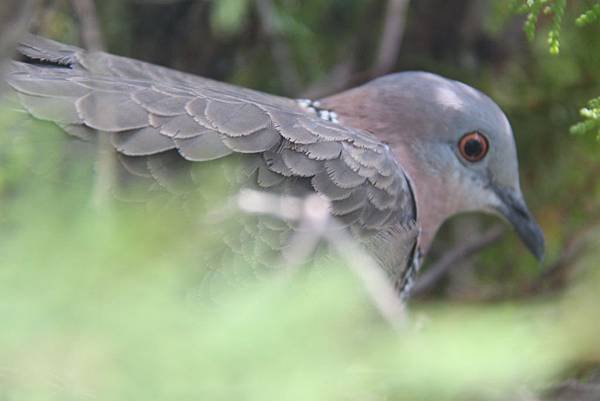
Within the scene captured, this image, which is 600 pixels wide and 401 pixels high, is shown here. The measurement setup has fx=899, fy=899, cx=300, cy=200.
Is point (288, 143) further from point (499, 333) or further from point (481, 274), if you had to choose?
point (481, 274)

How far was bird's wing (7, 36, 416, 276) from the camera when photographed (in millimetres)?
2516

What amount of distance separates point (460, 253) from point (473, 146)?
75 centimetres

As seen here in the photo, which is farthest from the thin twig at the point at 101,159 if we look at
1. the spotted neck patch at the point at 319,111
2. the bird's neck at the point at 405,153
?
the bird's neck at the point at 405,153

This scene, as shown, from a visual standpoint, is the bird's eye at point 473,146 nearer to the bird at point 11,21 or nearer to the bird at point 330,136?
the bird at point 330,136

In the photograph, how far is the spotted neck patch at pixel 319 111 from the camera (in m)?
3.29

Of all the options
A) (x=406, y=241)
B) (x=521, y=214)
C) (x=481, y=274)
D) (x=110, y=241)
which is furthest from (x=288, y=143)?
(x=481, y=274)

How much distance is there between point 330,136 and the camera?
2.78 m

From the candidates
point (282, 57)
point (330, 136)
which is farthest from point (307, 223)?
point (282, 57)

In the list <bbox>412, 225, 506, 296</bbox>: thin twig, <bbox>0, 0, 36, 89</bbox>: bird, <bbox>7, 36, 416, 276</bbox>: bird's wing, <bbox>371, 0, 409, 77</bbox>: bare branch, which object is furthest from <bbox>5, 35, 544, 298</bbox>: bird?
<bbox>0, 0, 36, 89</bbox>: bird

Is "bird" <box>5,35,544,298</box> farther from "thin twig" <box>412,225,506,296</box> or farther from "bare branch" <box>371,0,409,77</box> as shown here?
"bare branch" <box>371,0,409,77</box>

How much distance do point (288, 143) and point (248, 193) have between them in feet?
1.07

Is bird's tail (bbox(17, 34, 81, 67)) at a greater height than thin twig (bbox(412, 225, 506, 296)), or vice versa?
bird's tail (bbox(17, 34, 81, 67))

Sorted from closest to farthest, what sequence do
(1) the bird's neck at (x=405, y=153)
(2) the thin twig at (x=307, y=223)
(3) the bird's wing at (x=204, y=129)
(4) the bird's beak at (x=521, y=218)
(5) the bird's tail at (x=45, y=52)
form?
(2) the thin twig at (x=307, y=223), (3) the bird's wing at (x=204, y=129), (5) the bird's tail at (x=45, y=52), (1) the bird's neck at (x=405, y=153), (4) the bird's beak at (x=521, y=218)

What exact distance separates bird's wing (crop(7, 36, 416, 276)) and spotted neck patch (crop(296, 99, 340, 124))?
31 centimetres
